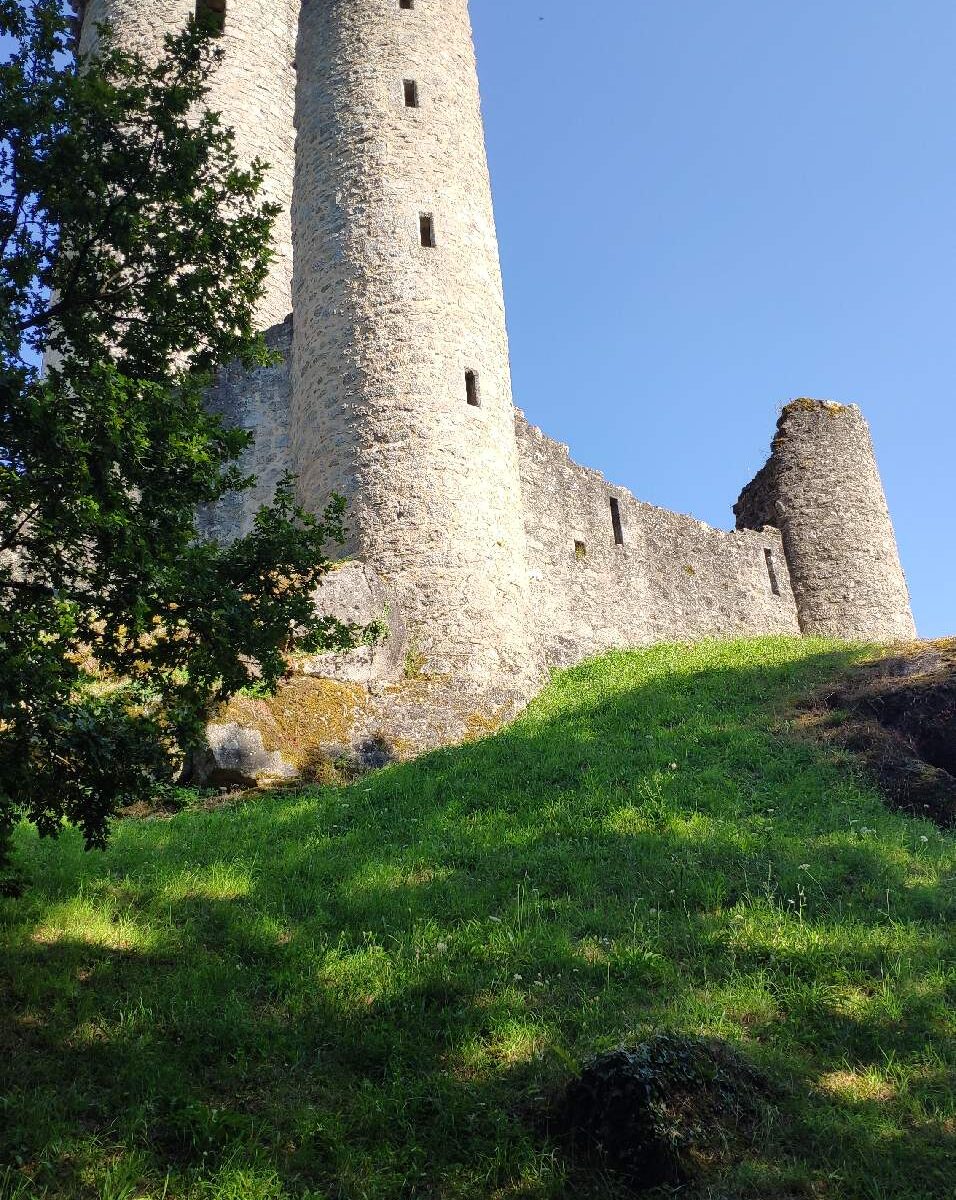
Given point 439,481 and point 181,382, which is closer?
point 181,382

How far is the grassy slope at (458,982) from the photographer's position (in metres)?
4.08

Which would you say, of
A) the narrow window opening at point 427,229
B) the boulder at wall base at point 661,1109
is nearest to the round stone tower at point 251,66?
the narrow window opening at point 427,229

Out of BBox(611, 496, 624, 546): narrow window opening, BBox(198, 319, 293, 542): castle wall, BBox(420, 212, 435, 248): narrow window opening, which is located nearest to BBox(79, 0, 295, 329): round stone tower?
BBox(198, 319, 293, 542): castle wall

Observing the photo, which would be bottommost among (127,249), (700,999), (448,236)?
(700,999)

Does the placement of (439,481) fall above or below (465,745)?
above

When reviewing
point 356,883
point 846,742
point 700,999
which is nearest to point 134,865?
point 356,883

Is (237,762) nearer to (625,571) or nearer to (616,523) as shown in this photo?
(625,571)

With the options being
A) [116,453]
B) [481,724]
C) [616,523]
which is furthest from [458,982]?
[616,523]

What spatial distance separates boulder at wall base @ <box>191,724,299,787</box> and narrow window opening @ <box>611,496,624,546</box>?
889 centimetres

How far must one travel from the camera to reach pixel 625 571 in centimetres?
1698

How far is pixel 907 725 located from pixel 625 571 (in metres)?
7.67

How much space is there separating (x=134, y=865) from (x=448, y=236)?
1008 centimetres

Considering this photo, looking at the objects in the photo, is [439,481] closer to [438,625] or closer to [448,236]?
[438,625]

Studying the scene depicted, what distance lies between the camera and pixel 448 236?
14016 millimetres
